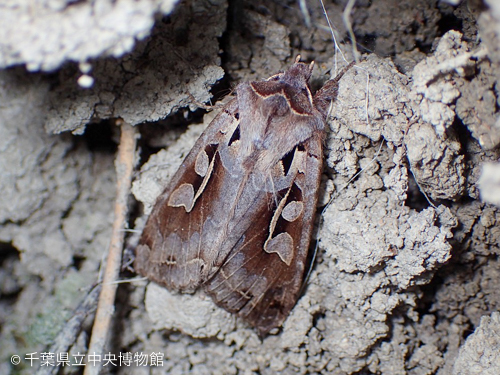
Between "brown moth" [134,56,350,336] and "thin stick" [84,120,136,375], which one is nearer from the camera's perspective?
"brown moth" [134,56,350,336]

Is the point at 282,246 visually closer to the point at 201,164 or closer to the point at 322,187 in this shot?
the point at 322,187

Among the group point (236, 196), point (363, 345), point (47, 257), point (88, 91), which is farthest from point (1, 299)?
point (363, 345)

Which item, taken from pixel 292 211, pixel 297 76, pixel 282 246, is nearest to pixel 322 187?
pixel 292 211

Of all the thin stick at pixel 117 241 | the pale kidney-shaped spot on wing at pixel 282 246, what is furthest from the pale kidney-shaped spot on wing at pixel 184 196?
the pale kidney-shaped spot on wing at pixel 282 246

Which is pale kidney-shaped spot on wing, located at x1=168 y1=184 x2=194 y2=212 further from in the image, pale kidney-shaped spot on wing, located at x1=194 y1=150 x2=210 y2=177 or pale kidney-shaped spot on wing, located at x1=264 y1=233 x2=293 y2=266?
pale kidney-shaped spot on wing, located at x1=264 y1=233 x2=293 y2=266

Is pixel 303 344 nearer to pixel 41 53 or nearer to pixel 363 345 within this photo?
pixel 363 345

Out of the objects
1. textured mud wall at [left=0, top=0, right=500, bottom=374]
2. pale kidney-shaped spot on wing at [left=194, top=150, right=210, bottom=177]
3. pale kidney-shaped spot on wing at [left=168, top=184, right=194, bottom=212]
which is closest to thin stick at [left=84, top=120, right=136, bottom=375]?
textured mud wall at [left=0, top=0, right=500, bottom=374]
